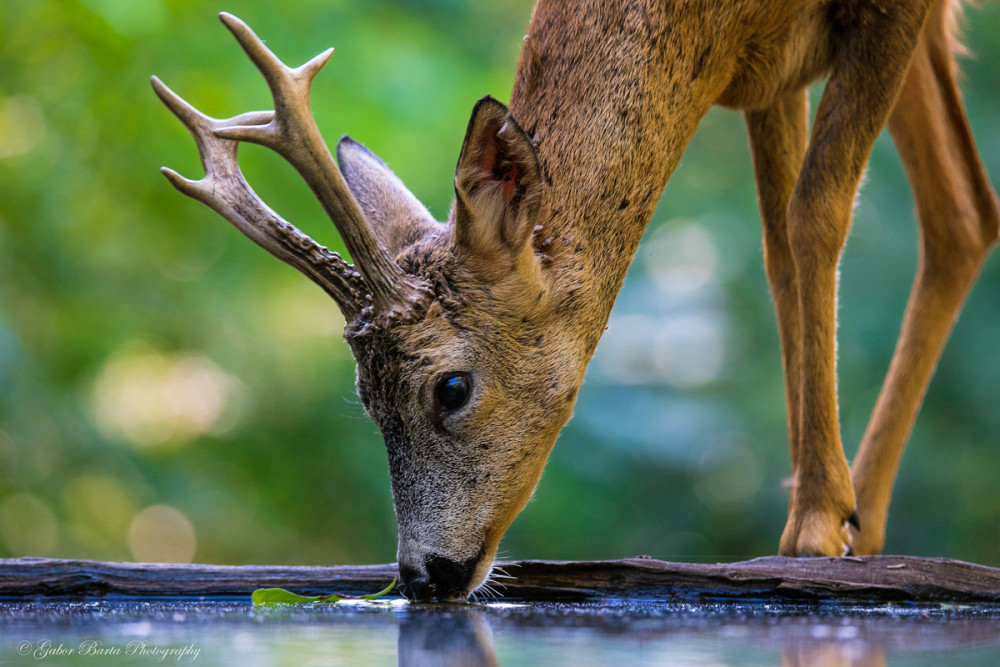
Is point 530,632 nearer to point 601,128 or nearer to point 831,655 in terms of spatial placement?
point 831,655

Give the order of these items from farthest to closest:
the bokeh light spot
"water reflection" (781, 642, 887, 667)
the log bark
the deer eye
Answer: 1. the bokeh light spot
2. the deer eye
3. the log bark
4. "water reflection" (781, 642, 887, 667)

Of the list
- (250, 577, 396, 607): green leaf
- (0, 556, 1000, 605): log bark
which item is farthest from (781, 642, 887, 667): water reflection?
(250, 577, 396, 607): green leaf

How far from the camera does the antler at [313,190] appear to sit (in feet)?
9.42

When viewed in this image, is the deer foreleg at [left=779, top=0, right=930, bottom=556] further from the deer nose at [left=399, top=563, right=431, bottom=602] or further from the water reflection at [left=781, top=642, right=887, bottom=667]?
the water reflection at [left=781, top=642, right=887, bottom=667]

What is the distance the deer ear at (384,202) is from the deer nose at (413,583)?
905 mm

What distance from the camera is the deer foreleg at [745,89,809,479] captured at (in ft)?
14.0

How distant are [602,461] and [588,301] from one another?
5380mm

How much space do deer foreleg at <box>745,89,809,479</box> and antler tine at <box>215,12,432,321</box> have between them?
5.87ft

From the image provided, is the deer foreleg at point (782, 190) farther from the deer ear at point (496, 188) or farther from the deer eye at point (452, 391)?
the deer eye at point (452, 391)

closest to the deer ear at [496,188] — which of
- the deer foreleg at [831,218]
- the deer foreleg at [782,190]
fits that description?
the deer foreleg at [831,218]

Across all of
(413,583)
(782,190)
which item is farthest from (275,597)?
(782,190)

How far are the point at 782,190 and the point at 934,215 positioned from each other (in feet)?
2.51

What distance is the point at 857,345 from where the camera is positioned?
8.66m

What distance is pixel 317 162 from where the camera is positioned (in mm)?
2893
